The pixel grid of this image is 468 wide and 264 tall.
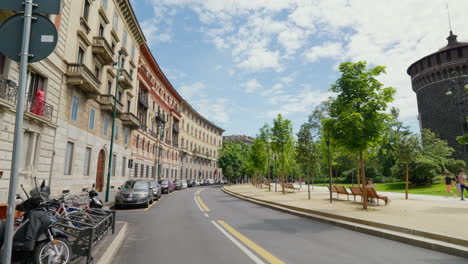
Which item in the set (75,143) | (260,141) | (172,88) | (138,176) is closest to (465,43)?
(260,141)

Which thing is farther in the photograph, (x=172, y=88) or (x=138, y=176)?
(x=172, y=88)

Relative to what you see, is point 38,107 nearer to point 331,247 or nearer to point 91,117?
point 91,117

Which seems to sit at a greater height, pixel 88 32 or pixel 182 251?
pixel 88 32

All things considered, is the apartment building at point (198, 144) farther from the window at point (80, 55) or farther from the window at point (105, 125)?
the window at point (80, 55)

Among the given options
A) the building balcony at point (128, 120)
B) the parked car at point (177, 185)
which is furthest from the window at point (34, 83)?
the parked car at point (177, 185)

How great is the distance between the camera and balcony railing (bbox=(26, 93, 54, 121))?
48.9ft

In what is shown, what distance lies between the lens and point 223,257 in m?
5.56

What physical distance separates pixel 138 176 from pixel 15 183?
36.2 metres

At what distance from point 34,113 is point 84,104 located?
687 cm

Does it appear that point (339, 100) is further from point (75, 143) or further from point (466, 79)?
point (466, 79)

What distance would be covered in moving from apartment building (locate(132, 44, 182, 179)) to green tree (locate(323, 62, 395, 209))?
2693cm

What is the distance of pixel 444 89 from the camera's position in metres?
52.7

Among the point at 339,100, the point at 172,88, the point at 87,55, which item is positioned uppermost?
the point at 172,88

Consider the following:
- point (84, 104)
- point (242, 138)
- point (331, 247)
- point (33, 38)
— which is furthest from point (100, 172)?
point (242, 138)
